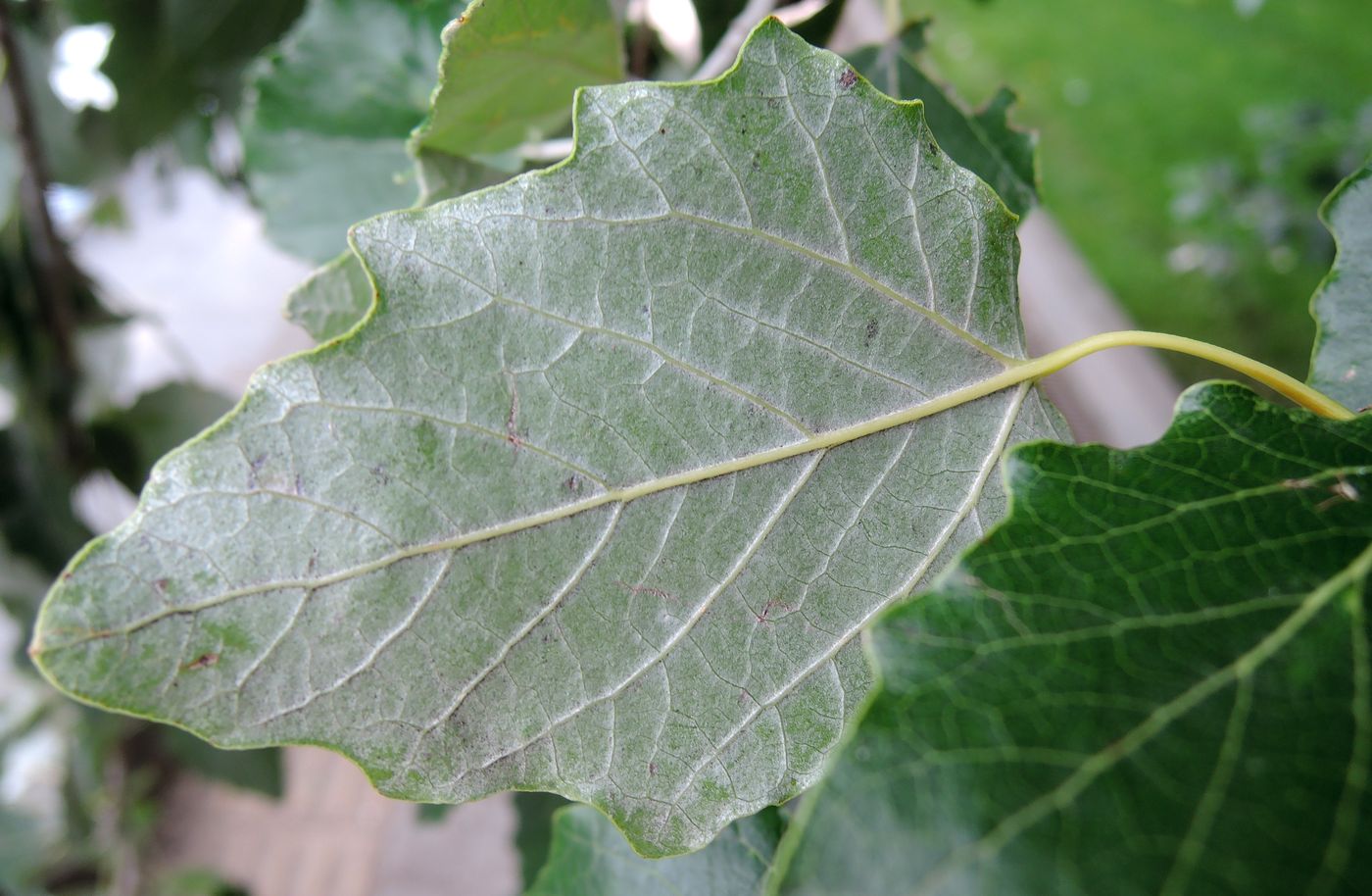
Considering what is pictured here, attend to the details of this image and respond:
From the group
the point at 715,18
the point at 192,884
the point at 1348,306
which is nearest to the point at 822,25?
the point at 715,18

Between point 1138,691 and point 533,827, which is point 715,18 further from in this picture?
point 533,827

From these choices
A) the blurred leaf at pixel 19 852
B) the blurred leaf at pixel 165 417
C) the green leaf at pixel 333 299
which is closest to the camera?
the green leaf at pixel 333 299

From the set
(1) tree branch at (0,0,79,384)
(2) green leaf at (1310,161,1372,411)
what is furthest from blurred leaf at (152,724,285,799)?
(2) green leaf at (1310,161,1372,411)

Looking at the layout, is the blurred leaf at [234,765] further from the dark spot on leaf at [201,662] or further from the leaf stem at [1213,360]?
the leaf stem at [1213,360]

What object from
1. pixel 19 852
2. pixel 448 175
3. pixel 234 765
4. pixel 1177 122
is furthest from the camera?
pixel 1177 122

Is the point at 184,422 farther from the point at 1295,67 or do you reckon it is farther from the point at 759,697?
the point at 1295,67

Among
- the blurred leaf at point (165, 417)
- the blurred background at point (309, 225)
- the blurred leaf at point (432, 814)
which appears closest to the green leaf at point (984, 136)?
the blurred background at point (309, 225)

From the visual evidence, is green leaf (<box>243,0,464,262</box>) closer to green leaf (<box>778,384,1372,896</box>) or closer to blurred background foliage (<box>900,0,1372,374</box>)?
green leaf (<box>778,384,1372,896</box>)
